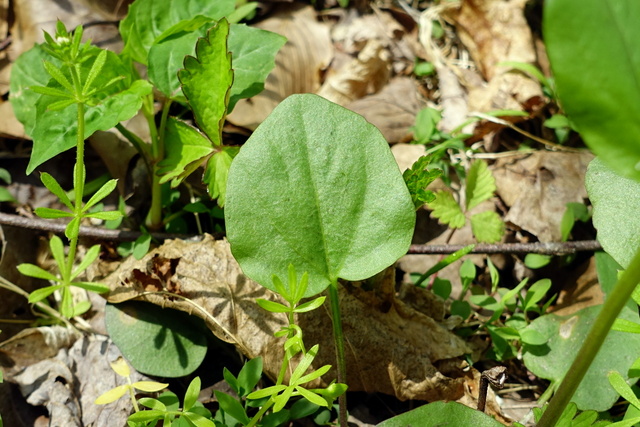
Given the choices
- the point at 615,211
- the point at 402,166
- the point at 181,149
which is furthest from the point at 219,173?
the point at 615,211

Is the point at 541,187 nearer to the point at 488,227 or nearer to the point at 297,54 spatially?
the point at 488,227

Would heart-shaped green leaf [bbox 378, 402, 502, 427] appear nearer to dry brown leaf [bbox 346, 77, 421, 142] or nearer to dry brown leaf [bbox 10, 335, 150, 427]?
dry brown leaf [bbox 10, 335, 150, 427]

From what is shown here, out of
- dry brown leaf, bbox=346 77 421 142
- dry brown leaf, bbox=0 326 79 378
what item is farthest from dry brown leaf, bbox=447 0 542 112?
dry brown leaf, bbox=0 326 79 378

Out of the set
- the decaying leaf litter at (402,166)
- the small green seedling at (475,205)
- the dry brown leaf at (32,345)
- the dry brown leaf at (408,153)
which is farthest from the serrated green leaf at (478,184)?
the dry brown leaf at (32,345)

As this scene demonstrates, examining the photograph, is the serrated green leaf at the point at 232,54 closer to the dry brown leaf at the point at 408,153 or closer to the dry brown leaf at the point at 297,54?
the dry brown leaf at the point at 297,54

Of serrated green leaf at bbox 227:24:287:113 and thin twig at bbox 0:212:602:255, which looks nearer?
serrated green leaf at bbox 227:24:287:113

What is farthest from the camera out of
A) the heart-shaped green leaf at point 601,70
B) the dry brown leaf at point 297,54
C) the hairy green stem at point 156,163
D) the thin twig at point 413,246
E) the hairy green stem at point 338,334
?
the dry brown leaf at point 297,54
